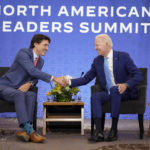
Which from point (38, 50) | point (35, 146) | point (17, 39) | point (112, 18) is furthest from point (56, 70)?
point (35, 146)

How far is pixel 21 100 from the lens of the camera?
3232mm

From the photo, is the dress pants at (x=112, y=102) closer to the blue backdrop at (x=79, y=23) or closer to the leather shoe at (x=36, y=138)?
the leather shoe at (x=36, y=138)

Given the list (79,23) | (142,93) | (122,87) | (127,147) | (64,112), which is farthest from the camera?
(79,23)

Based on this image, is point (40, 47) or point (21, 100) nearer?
point (21, 100)

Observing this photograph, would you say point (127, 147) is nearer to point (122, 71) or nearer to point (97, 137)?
point (97, 137)

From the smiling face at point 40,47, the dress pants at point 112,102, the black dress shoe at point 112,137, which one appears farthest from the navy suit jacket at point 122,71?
the smiling face at point 40,47

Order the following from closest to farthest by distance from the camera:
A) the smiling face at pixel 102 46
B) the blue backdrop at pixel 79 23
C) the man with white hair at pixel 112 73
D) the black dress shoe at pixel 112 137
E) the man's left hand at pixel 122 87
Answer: the black dress shoe at pixel 112 137, the man's left hand at pixel 122 87, the man with white hair at pixel 112 73, the smiling face at pixel 102 46, the blue backdrop at pixel 79 23

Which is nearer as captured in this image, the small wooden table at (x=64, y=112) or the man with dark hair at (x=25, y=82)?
the man with dark hair at (x=25, y=82)

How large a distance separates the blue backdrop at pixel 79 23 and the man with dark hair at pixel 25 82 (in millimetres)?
1670

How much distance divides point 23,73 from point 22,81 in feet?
0.30

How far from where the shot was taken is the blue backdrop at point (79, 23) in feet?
17.4

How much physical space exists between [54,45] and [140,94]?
7.38 feet

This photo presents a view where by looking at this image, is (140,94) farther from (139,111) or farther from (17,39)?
(17,39)

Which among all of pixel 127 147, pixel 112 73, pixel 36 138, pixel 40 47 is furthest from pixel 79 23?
pixel 127 147
